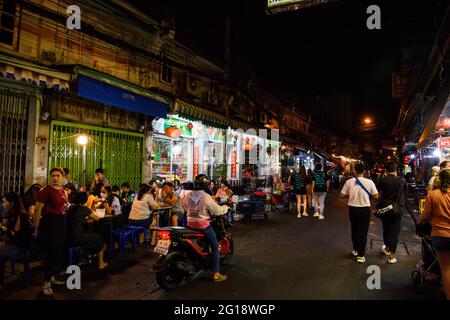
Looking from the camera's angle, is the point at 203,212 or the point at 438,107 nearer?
the point at 203,212

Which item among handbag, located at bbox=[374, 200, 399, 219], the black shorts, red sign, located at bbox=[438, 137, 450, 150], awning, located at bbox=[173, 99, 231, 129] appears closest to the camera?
handbag, located at bbox=[374, 200, 399, 219]

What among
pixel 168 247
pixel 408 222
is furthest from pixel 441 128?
pixel 168 247

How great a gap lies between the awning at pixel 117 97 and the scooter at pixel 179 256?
16.5 ft

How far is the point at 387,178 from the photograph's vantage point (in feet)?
21.7

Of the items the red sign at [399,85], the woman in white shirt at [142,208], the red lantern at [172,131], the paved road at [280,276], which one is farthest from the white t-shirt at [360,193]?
the red sign at [399,85]

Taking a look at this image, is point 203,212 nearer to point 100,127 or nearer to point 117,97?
point 117,97

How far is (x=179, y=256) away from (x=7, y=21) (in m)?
8.25

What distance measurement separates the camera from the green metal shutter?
361 inches

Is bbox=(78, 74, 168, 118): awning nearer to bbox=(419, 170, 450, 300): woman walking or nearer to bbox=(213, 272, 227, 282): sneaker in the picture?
bbox=(213, 272, 227, 282): sneaker

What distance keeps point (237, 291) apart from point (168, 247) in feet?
4.58

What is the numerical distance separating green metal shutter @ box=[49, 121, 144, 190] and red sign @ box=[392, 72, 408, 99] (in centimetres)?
Answer: 1551

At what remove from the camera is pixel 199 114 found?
1192cm

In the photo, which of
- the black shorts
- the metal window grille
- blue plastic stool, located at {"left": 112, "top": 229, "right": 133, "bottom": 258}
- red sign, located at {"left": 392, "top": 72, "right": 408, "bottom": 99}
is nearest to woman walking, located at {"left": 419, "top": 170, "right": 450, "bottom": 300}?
blue plastic stool, located at {"left": 112, "top": 229, "right": 133, "bottom": 258}

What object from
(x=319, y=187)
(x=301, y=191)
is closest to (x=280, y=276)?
(x=319, y=187)
